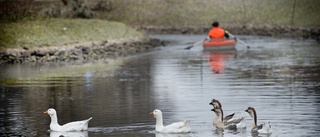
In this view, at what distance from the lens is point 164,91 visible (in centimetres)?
3027

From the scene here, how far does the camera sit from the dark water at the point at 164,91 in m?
22.5

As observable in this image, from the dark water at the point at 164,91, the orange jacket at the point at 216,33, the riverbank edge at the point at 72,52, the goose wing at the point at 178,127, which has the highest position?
the orange jacket at the point at 216,33

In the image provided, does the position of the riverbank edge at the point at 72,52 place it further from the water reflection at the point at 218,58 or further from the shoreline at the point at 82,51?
the water reflection at the point at 218,58

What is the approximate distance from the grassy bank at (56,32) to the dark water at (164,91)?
3690mm

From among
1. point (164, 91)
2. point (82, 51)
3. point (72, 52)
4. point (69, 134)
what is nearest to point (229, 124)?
point (69, 134)

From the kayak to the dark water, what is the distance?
6.12 ft

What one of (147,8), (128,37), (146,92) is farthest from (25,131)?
(147,8)

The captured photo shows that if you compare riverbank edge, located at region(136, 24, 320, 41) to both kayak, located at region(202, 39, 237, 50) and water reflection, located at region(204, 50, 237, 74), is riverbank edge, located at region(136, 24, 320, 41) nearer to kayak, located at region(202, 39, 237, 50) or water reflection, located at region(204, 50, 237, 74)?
kayak, located at region(202, 39, 237, 50)

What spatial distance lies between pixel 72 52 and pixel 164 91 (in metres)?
17.6

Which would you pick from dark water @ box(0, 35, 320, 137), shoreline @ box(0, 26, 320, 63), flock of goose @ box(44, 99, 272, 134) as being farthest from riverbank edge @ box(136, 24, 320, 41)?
flock of goose @ box(44, 99, 272, 134)

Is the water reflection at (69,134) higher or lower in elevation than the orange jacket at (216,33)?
lower

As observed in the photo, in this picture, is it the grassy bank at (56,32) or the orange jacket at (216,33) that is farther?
the orange jacket at (216,33)

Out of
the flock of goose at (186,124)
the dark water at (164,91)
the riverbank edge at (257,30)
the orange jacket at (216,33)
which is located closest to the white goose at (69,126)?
the flock of goose at (186,124)

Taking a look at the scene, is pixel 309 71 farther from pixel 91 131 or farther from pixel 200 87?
pixel 91 131
